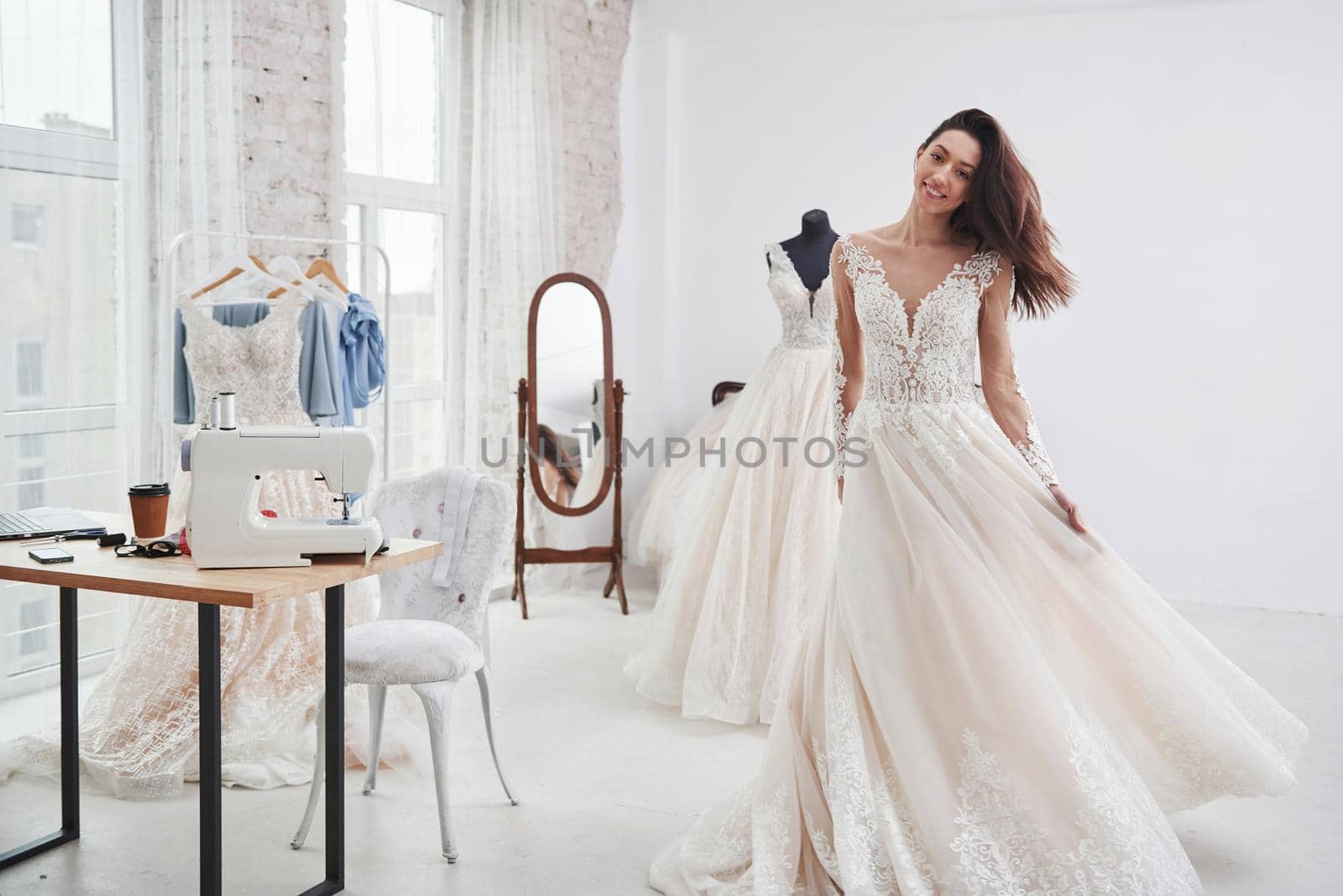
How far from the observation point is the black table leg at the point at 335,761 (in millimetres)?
2465

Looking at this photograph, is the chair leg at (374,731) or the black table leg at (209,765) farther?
the chair leg at (374,731)

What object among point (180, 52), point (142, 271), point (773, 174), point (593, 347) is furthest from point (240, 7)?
point (773, 174)

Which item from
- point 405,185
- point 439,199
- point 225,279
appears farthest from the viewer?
point 439,199

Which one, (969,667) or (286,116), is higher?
(286,116)

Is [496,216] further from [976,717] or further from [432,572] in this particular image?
[976,717]

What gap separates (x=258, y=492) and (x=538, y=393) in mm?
2936

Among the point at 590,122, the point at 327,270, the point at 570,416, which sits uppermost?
the point at 590,122

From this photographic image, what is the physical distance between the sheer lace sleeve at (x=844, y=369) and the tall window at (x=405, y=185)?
2.53 metres

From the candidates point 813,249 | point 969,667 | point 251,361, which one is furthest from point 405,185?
point 969,667

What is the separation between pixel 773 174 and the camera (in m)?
5.96

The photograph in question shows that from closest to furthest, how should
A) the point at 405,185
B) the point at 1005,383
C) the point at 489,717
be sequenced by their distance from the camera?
1. the point at 1005,383
2. the point at 489,717
3. the point at 405,185

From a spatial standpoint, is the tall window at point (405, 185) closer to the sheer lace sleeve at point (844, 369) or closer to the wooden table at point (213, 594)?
the wooden table at point (213, 594)

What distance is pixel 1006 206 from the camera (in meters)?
2.45

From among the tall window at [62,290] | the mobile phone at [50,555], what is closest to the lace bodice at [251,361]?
the tall window at [62,290]
